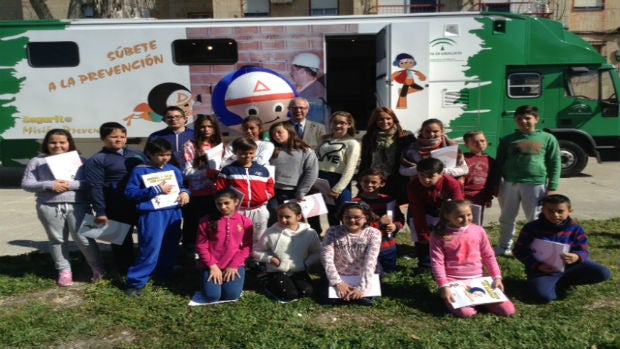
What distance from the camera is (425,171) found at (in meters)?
3.83

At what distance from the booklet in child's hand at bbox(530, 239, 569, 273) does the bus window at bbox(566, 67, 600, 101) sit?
19.6 ft

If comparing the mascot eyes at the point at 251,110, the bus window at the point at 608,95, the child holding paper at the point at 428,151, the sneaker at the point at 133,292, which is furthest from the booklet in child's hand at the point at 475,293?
the bus window at the point at 608,95

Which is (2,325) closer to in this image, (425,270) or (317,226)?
(317,226)

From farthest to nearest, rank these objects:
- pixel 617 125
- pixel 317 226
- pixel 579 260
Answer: pixel 617 125, pixel 317 226, pixel 579 260

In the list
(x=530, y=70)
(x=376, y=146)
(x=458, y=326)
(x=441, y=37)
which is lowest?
(x=458, y=326)

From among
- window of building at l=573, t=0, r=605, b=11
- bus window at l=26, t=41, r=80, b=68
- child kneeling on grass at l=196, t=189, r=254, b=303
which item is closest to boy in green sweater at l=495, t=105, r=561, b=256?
child kneeling on grass at l=196, t=189, r=254, b=303

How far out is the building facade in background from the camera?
58.0 ft

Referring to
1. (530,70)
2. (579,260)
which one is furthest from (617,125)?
(579,260)

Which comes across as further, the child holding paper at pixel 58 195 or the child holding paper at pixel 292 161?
the child holding paper at pixel 292 161

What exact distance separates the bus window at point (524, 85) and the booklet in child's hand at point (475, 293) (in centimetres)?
587

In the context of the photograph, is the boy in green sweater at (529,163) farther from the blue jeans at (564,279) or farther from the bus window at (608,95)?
the bus window at (608,95)

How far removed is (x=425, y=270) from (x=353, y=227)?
1033 mm

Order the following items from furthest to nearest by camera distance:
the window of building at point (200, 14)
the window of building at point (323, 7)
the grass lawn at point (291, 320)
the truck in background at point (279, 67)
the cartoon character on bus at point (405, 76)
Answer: the window of building at point (200, 14)
the window of building at point (323, 7)
the truck in background at point (279, 67)
the cartoon character on bus at point (405, 76)
the grass lawn at point (291, 320)

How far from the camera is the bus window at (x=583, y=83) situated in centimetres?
841
